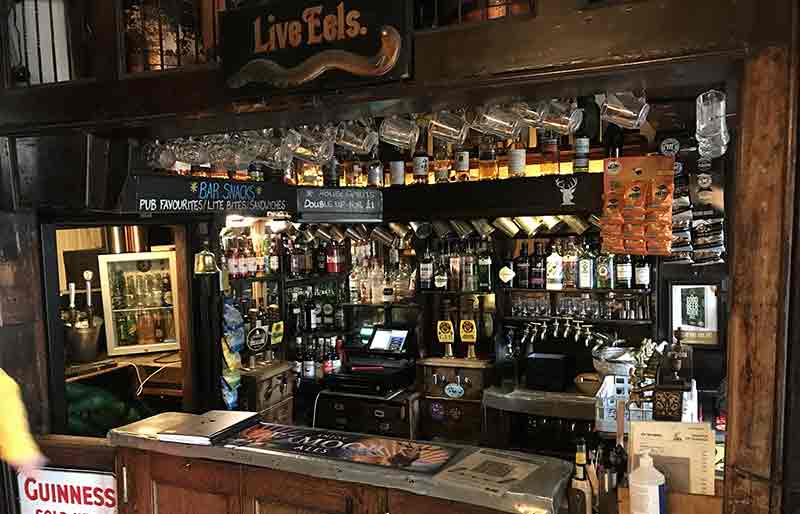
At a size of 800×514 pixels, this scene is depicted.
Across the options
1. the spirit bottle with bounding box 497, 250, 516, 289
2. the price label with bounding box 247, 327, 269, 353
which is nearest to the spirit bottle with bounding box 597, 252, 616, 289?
the spirit bottle with bounding box 497, 250, 516, 289

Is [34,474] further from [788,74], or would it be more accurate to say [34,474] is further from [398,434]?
[788,74]

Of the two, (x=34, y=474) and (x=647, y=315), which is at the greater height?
(x=647, y=315)

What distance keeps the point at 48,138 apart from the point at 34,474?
1.72 metres

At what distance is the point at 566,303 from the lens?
534cm

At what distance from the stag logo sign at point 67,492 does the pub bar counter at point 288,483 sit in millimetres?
131

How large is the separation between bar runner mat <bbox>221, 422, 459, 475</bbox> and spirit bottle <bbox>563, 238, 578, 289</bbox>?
2.82m

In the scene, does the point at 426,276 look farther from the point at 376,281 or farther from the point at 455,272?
the point at 376,281

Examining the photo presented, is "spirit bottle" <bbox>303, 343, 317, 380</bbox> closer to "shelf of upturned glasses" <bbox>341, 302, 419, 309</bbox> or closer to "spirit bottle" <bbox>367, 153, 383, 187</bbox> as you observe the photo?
"shelf of upturned glasses" <bbox>341, 302, 419, 309</bbox>

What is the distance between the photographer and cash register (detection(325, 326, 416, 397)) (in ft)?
18.6

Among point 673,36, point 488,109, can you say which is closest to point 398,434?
point 488,109

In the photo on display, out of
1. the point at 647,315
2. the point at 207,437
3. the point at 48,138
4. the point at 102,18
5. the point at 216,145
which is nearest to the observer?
the point at 102,18

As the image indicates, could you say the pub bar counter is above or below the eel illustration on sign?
below

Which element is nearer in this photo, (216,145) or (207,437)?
(207,437)

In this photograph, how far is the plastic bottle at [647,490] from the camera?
80.7 inches
